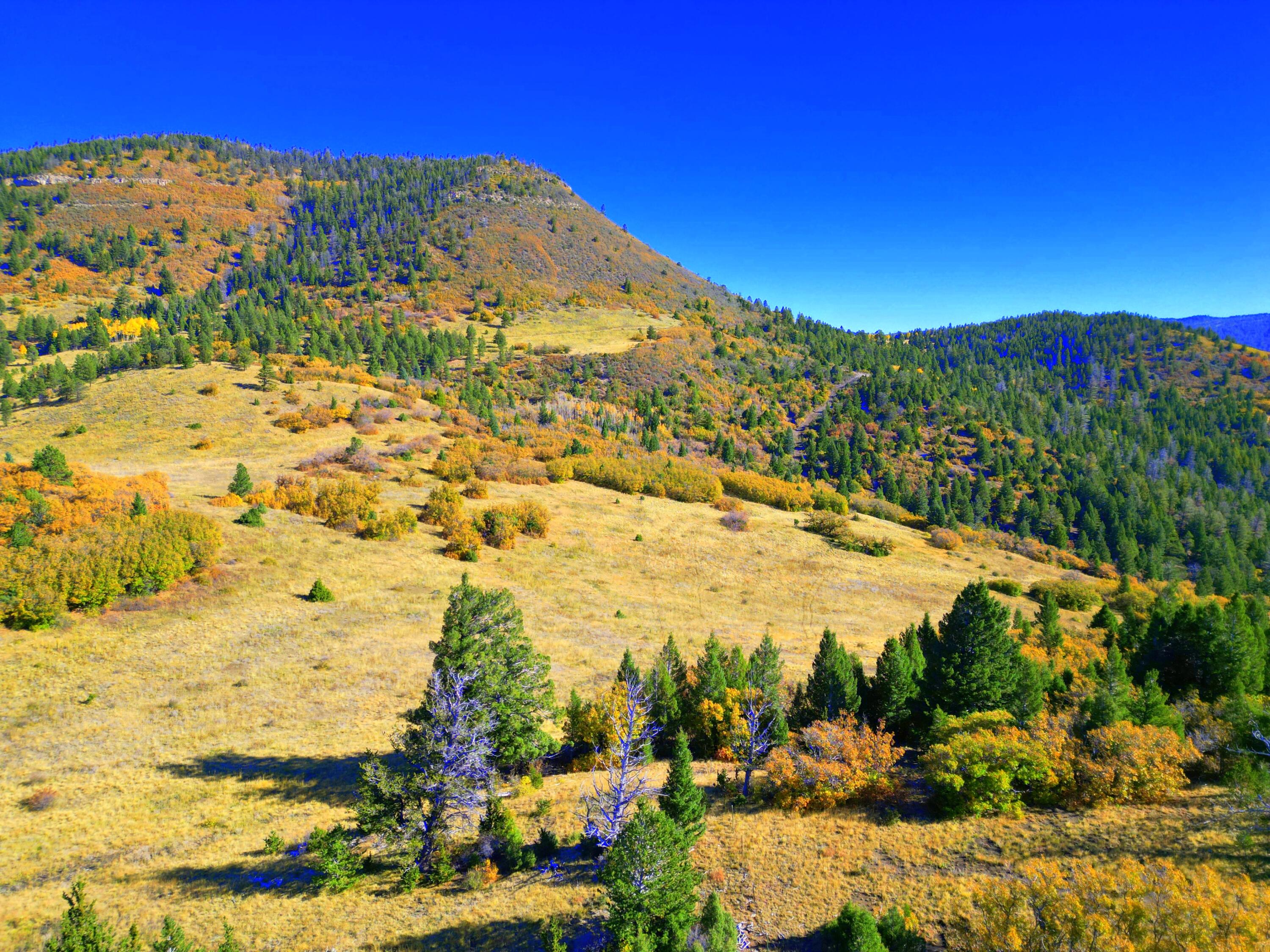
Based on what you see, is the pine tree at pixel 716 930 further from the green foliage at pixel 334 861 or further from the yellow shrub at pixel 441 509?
the yellow shrub at pixel 441 509

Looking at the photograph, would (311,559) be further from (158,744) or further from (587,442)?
(587,442)

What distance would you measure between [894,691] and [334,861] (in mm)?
25168

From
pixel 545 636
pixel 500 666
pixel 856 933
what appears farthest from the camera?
pixel 545 636

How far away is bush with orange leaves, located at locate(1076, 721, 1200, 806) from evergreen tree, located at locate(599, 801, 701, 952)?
16.9m

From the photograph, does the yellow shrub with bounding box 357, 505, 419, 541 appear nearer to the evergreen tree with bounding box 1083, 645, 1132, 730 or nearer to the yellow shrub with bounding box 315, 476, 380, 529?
the yellow shrub with bounding box 315, 476, 380, 529

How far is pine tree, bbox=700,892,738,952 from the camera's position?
13250mm

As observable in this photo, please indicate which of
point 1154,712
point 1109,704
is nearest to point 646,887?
point 1109,704

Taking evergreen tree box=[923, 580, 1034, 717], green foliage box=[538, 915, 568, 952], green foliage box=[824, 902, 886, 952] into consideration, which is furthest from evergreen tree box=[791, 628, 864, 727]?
green foliage box=[538, 915, 568, 952]

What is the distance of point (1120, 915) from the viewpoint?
12.3 metres

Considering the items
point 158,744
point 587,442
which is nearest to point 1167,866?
point 158,744

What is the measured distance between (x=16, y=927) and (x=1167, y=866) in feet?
107

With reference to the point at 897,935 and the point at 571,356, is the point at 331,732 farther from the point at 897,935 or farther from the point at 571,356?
the point at 571,356

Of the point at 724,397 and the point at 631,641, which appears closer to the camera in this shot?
the point at 631,641

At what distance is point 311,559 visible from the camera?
41438mm
